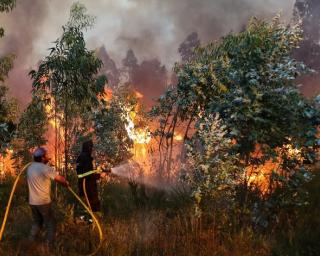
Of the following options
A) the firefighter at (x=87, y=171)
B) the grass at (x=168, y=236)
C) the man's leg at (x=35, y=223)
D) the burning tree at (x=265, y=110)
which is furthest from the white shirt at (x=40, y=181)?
the burning tree at (x=265, y=110)

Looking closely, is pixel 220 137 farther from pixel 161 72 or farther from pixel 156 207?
pixel 161 72

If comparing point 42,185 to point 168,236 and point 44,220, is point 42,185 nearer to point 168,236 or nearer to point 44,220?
point 44,220

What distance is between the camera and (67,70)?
11.5 metres

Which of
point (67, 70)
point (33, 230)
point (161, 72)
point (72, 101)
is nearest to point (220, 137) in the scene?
point (33, 230)

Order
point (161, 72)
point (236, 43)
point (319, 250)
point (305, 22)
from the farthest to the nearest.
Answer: point (161, 72)
point (305, 22)
point (236, 43)
point (319, 250)

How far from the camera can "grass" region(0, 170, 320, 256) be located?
24.1ft

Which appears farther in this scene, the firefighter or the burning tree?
the firefighter

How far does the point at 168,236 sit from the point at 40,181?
2567 mm

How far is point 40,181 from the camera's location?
7.53 meters

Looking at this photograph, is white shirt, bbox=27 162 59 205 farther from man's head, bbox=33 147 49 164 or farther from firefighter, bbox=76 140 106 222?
firefighter, bbox=76 140 106 222

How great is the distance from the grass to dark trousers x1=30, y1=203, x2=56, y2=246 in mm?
204

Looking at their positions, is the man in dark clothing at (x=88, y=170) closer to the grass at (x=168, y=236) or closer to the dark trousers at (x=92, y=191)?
the dark trousers at (x=92, y=191)

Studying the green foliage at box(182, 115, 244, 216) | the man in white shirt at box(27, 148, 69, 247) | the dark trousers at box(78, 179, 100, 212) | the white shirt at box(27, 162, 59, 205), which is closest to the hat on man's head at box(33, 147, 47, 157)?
the man in white shirt at box(27, 148, 69, 247)

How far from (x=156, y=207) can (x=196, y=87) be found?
3.18m
